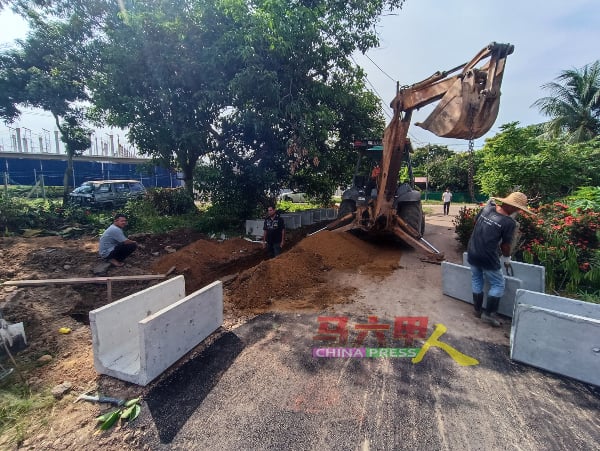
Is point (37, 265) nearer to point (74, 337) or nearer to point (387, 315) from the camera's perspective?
point (74, 337)

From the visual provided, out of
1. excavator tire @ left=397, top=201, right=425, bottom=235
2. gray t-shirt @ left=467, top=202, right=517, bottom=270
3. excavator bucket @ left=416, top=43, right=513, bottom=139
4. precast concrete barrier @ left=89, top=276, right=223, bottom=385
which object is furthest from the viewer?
excavator tire @ left=397, top=201, right=425, bottom=235

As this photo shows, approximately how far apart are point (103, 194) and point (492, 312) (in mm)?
16121

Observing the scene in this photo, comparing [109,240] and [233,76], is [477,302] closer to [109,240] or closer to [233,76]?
[109,240]

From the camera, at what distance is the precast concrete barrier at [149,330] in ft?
9.90

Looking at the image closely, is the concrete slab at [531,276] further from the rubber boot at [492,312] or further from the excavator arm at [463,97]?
the excavator arm at [463,97]

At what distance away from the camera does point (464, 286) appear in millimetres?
4945

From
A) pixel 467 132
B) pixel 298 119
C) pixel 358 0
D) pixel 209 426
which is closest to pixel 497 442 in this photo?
pixel 209 426

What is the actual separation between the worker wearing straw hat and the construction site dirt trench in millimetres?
1168

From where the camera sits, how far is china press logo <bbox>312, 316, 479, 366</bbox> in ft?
11.6

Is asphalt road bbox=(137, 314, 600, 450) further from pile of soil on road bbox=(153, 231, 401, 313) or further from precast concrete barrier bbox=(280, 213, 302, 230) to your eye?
precast concrete barrier bbox=(280, 213, 302, 230)

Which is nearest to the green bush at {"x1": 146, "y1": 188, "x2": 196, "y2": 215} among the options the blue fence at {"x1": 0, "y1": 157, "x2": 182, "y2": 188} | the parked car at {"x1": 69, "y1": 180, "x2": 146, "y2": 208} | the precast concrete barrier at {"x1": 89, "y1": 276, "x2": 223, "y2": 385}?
the parked car at {"x1": 69, "y1": 180, "x2": 146, "y2": 208}

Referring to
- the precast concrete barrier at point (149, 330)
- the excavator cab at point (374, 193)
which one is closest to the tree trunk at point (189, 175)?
the excavator cab at point (374, 193)

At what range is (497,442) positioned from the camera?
238 centimetres

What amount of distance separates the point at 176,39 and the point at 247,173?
4.06 meters
